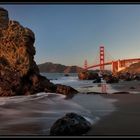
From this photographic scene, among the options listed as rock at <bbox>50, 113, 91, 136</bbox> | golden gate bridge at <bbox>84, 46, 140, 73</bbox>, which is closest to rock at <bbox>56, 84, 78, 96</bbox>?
golden gate bridge at <bbox>84, 46, 140, 73</bbox>

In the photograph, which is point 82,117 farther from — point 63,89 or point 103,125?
point 63,89

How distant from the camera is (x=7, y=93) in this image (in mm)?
3891

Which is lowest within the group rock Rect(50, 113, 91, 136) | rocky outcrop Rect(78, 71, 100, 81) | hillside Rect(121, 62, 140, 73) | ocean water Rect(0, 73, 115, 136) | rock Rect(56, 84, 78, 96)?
rock Rect(50, 113, 91, 136)

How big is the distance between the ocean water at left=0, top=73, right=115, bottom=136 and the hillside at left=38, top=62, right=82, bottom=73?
0.08 meters

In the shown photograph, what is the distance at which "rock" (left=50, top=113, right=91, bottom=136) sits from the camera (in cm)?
337

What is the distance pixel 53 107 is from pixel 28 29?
938 mm

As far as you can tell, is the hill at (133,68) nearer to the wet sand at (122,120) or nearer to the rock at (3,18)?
the wet sand at (122,120)

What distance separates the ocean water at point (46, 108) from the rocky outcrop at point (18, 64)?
9 cm

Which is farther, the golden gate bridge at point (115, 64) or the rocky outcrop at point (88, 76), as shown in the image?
the rocky outcrop at point (88, 76)

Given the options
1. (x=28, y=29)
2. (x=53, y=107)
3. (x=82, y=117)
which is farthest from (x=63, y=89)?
(x=28, y=29)

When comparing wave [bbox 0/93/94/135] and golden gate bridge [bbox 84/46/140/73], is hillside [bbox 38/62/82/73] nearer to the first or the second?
golden gate bridge [bbox 84/46/140/73]

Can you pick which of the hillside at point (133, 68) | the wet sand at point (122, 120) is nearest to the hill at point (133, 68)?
the hillside at point (133, 68)

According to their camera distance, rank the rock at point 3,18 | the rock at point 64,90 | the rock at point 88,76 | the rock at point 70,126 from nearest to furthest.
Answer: the rock at point 70,126
the rock at point 3,18
the rock at point 64,90
the rock at point 88,76

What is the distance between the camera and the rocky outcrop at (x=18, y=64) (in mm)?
3873
